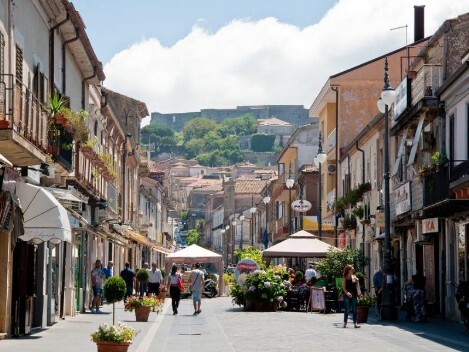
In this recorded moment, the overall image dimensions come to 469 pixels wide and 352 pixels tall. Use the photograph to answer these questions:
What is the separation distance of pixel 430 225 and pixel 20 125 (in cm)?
1863

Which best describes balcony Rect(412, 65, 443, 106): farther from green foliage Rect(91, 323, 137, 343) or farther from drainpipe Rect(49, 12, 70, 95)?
green foliage Rect(91, 323, 137, 343)

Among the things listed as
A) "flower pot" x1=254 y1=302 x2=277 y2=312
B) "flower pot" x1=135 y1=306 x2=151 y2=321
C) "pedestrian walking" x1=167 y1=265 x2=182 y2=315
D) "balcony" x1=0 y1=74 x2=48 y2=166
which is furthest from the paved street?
"flower pot" x1=254 y1=302 x2=277 y2=312

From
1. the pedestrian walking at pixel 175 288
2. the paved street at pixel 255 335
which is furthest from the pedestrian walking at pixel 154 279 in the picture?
the paved street at pixel 255 335

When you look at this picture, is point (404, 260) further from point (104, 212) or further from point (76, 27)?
point (76, 27)

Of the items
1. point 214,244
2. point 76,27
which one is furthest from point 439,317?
point 214,244

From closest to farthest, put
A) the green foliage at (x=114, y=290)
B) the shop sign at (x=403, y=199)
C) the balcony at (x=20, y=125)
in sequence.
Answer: the balcony at (x=20, y=125) → the green foliage at (x=114, y=290) → the shop sign at (x=403, y=199)

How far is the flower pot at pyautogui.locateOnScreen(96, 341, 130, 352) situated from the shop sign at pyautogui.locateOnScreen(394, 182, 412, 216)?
20.1 metres

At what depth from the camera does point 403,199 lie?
124ft

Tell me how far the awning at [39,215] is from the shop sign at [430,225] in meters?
15.7

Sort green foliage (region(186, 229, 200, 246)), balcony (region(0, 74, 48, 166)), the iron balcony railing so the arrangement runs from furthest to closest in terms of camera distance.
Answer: green foliage (region(186, 229, 200, 246)), the iron balcony railing, balcony (region(0, 74, 48, 166))

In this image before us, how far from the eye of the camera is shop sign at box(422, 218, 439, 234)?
113ft

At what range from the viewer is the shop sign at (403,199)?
36.6 metres

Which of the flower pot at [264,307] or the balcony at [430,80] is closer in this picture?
the balcony at [430,80]

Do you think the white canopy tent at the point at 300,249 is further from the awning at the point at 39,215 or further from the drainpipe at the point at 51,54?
the awning at the point at 39,215
